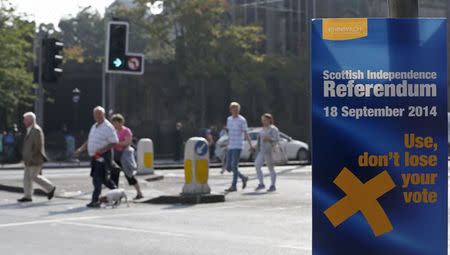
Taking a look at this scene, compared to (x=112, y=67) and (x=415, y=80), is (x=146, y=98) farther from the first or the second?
(x=415, y=80)

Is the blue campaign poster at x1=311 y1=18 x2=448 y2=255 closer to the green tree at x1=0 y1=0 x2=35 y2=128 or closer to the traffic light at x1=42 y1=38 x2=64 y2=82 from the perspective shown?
the traffic light at x1=42 y1=38 x2=64 y2=82

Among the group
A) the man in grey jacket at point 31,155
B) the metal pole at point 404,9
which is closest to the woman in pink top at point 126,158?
the man in grey jacket at point 31,155

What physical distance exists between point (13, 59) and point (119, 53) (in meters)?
24.7

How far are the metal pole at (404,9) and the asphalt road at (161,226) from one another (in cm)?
473

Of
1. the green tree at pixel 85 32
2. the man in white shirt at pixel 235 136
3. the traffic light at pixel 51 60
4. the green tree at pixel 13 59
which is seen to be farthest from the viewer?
the green tree at pixel 85 32

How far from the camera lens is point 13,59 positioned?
4591 cm

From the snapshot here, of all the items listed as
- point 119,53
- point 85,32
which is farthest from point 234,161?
point 85,32

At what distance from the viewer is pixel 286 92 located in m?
52.7

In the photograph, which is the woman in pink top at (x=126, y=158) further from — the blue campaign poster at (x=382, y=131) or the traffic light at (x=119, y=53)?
the blue campaign poster at (x=382, y=131)

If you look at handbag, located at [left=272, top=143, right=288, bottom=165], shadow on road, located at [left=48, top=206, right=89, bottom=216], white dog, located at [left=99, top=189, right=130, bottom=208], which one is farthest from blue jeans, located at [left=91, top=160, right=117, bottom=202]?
handbag, located at [left=272, top=143, right=288, bottom=165]

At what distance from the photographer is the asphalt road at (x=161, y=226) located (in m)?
11.0

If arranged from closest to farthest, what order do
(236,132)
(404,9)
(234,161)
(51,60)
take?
(404,9) < (234,161) < (236,132) < (51,60)

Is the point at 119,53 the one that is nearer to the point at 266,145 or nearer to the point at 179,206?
the point at 266,145

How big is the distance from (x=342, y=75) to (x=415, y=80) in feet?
1.38
